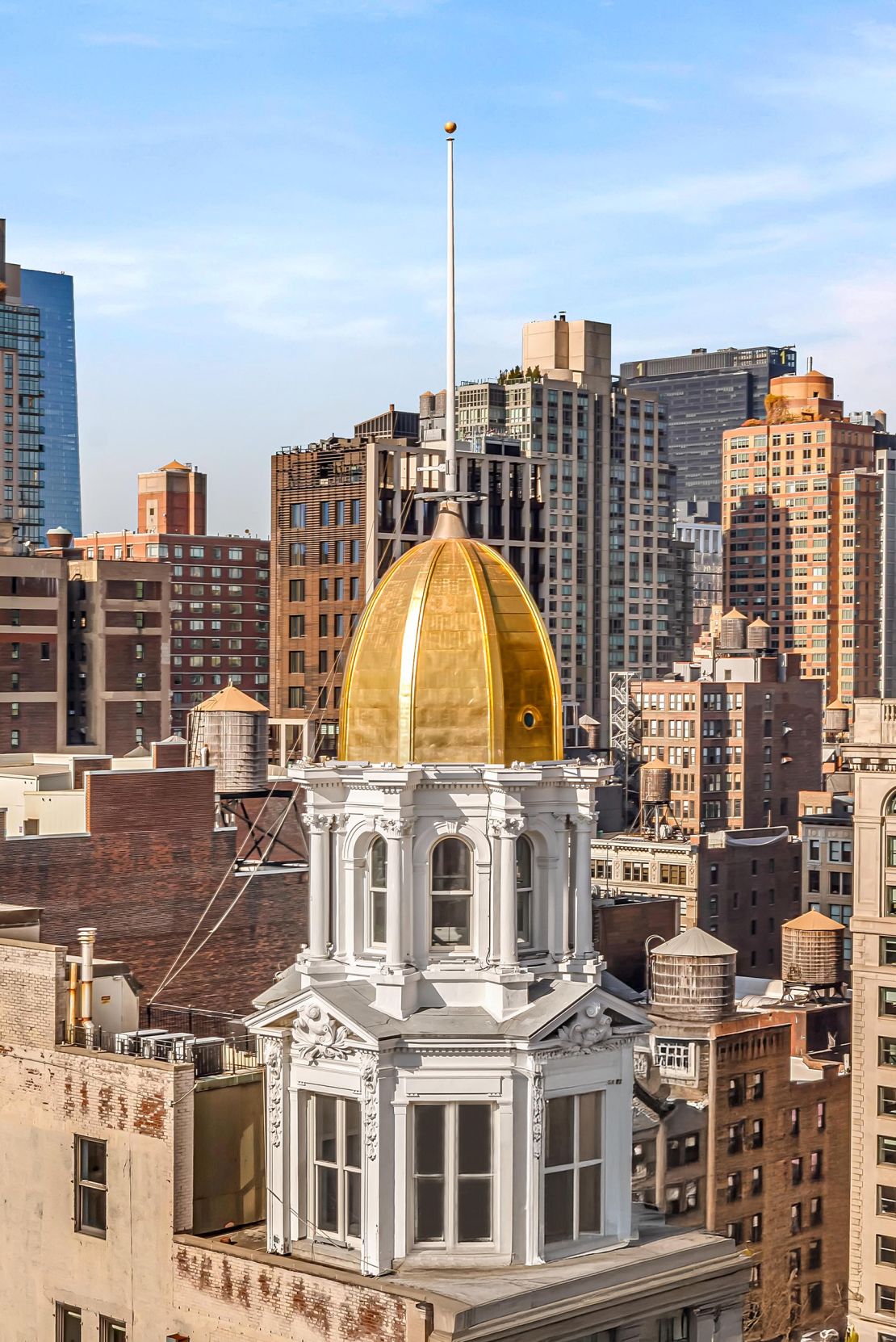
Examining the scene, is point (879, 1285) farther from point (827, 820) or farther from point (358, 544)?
point (827, 820)

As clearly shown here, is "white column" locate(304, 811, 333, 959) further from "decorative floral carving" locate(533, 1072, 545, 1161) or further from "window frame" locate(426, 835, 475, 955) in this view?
"decorative floral carving" locate(533, 1072, 545, 1161)

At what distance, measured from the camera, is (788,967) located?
142 metres

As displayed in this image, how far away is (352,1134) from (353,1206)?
1172mm

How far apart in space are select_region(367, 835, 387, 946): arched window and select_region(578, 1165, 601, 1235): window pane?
5.10m

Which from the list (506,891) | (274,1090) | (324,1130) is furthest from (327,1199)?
(506,891)

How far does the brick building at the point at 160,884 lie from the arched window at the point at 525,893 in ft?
74.1

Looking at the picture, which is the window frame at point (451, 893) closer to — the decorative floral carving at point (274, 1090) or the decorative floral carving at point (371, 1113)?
the decorative floral carving at point (371, 1113)

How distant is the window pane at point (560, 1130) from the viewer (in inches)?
1340

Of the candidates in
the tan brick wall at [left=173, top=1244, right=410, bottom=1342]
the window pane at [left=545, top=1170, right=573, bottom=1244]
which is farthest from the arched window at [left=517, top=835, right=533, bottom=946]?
the tan brick wall at [left=173, top=1244, right=410, bottom=1342]

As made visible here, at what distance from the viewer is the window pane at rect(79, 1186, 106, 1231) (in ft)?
122

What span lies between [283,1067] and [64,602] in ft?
388

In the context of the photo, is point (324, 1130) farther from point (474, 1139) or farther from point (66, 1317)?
point (66, 1317)

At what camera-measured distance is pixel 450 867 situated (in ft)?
112

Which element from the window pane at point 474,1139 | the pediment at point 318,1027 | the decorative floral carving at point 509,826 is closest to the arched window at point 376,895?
the pediment at point 318,1027
